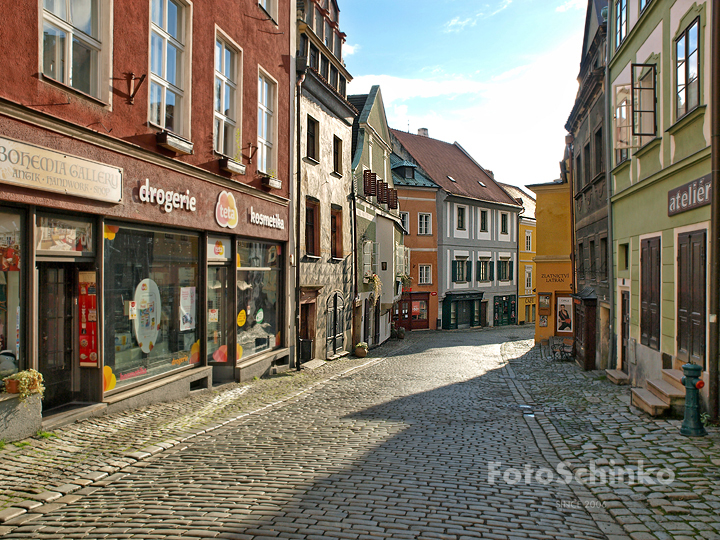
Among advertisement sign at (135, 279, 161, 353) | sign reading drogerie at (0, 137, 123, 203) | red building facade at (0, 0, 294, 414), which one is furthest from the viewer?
advertisement sign at (135, 279, 161, 353)

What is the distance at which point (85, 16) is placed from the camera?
8422 mm

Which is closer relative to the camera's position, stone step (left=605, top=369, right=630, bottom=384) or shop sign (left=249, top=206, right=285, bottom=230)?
stone step (left=605, top=369, right=630, bottom=384)

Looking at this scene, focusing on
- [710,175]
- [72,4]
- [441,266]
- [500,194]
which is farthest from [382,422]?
[500,194]

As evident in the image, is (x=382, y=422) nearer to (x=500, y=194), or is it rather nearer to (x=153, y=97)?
(x=153, y=97)

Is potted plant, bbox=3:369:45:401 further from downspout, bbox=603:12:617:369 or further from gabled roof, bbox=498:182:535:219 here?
gabled roof, bbox=498:182:535:219

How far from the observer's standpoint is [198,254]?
38.8ft

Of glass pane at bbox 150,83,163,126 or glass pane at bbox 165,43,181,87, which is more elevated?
glass pane at bbox 165,43,181,87

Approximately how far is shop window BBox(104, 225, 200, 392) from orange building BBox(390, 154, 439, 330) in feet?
104

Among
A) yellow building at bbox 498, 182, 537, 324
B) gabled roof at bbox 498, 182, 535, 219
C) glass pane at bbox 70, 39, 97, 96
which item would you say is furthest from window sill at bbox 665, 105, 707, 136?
gabled roof at bbox 498, 182, 535, 219

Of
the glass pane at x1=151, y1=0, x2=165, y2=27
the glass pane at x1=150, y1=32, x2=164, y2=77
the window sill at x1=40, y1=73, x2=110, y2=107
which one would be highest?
the glass pane at x1=151, y1=0, x2=165, y2=27

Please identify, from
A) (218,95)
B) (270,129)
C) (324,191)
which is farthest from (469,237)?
(218,95)

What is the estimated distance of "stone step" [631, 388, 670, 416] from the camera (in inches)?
369

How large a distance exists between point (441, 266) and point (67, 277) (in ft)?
119

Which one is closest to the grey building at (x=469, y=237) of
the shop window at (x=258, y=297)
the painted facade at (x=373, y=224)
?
the painted facade at (x=373, y=224)
